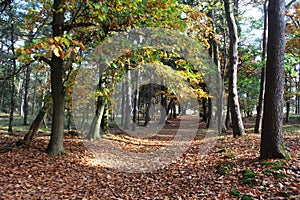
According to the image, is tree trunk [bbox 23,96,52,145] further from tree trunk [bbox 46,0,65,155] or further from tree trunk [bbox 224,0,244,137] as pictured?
tree trunk [bbox 224,0,244,137]

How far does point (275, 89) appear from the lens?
6.00 m

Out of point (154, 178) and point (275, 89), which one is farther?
point (154, 178)

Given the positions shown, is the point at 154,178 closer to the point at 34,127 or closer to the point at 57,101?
the point at 57,101

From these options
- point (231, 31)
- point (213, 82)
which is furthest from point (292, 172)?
point (213, 82)

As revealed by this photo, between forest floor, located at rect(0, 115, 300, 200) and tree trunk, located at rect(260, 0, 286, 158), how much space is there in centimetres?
40

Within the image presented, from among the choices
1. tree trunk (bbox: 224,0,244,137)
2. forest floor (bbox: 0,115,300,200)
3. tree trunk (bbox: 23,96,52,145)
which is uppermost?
tree trunk (bbox: 224,0,244,137)

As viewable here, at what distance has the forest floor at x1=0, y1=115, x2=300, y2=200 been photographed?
4.88m

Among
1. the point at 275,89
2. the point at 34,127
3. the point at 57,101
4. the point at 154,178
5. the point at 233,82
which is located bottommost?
the point at 154,178

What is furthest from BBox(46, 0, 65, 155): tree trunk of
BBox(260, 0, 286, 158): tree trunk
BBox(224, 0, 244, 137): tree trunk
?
BBox(224, 0, 244, 137): tree trunk

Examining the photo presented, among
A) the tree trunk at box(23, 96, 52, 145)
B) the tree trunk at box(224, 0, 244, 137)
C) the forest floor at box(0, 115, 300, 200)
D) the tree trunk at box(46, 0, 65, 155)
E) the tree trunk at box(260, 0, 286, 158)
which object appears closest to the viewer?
the forest floor at box(0, 115, 300, 200)

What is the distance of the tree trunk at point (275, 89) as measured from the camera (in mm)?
5969

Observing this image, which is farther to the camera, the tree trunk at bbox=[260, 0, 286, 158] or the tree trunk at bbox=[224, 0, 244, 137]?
the tree trunk at bbox=[224, 0, 244, 137]

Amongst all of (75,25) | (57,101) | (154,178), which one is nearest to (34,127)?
(57,101)

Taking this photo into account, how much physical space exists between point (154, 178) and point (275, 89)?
13.1 ft
